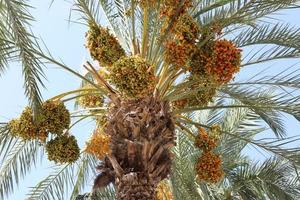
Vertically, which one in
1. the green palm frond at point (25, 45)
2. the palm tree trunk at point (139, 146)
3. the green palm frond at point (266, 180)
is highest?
the green palm frond at point (25, 45)

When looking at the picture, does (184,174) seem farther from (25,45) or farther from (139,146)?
(25,45)

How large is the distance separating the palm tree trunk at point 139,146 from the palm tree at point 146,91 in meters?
0.01

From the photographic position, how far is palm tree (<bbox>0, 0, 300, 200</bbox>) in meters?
5.94

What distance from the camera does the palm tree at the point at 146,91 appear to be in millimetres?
5938

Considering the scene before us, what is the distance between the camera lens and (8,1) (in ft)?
16.9

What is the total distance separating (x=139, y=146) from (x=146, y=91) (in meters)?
0.71

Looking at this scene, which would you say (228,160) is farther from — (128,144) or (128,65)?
(128,65)

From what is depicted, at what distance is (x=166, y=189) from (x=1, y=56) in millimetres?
4138

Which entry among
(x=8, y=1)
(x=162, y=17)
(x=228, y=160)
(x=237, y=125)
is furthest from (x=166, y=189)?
(x=8, y=1)

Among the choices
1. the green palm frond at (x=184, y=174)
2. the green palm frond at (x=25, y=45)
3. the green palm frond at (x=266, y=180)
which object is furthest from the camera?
the green palm frond at (x=266, y=180)

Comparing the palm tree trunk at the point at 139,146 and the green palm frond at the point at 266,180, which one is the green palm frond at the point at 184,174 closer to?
the green palm frond at the point at 266,180

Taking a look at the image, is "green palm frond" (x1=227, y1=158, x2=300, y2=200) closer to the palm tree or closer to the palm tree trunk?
the palm tree

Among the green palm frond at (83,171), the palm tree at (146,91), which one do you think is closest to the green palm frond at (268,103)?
the palm tree at (146,91)

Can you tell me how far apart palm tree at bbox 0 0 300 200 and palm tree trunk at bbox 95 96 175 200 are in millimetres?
12
